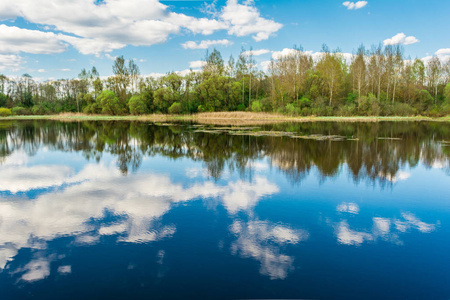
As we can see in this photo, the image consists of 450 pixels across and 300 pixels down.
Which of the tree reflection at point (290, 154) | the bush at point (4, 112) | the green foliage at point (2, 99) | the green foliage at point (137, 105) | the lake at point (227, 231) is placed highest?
the green foliage at point (2, 99)

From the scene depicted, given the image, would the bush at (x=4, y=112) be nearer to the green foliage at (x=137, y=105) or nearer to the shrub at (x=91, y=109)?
the shrub at (x=91, y=109)

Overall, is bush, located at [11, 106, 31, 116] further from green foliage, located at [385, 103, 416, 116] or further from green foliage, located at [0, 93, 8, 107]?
green foliage, located at [385, 103, 416, 116]

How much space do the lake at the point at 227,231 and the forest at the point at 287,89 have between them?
4090cm

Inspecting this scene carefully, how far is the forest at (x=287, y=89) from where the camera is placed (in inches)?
2040

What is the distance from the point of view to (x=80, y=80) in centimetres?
7444

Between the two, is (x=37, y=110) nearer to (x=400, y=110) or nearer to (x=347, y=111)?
(x=347, y=111)

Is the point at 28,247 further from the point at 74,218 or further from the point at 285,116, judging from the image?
the point at 285,116

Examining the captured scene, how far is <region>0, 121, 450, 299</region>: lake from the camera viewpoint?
13.9ft

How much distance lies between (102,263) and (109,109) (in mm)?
63223

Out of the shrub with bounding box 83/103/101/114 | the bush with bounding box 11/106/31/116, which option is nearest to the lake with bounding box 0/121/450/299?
the shrub with bounding box 83/103/101/114

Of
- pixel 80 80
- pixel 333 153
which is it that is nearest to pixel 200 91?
pixel 80 80

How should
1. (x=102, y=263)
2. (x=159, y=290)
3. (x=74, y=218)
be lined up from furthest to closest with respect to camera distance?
(x=74, y=218)
(x=102, y=263)
(x=159, y=290)

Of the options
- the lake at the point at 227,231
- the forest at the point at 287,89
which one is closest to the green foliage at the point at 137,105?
the forest at the point at 287,89

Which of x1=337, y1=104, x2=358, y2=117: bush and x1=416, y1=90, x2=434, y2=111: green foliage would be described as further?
x1=416, y1=90, x2=434, y2=111: green foliage
